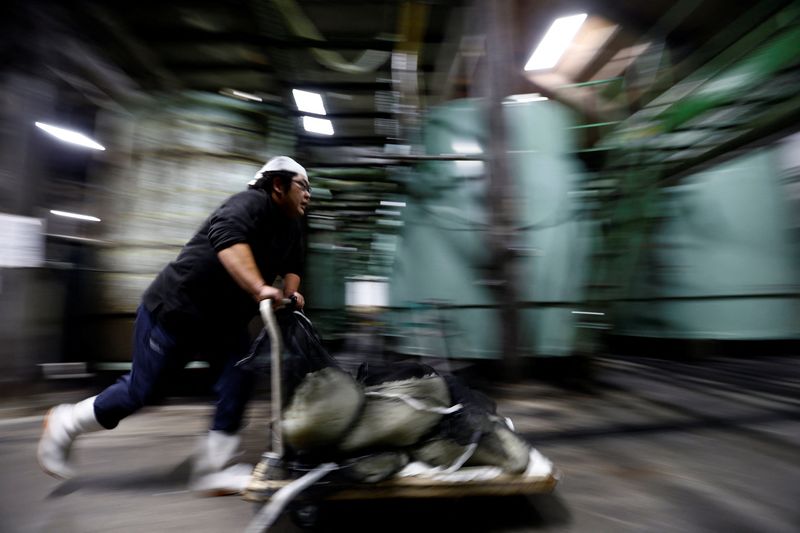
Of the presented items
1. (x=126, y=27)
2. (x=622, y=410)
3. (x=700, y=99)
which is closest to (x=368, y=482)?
(x=622, y=410)

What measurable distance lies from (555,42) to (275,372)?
14.7 ft

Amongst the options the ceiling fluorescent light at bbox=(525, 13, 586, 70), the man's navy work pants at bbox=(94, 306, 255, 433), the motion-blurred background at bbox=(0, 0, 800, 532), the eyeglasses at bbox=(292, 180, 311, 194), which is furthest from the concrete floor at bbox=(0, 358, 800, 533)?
the ceiling fluorescent light at bbox=(525, 13, 586, 70)

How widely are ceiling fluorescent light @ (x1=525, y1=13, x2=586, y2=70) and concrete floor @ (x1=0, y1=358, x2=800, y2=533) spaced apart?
359cm

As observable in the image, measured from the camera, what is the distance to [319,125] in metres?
4.97

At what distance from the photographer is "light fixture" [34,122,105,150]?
3.47 metres

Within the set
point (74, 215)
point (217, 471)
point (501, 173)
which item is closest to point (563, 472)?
point (217, 471)

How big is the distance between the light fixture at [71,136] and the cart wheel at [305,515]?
404 centimetres

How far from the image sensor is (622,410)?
298 cm

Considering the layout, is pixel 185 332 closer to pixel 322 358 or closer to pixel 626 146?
pixel 322 358

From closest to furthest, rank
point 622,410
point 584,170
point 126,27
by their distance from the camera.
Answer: point 622,410 → point 126,27 → point 584,170

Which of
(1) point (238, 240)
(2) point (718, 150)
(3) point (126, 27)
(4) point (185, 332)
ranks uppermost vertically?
(3) point (126, 27)

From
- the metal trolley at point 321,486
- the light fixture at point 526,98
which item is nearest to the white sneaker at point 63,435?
the metal trolley at point 321,486

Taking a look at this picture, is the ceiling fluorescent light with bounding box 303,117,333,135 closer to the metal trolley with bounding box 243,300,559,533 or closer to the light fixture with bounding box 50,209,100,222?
the light fixture with bounding box 50,209,100,222

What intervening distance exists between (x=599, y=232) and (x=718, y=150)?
45.2 inches
